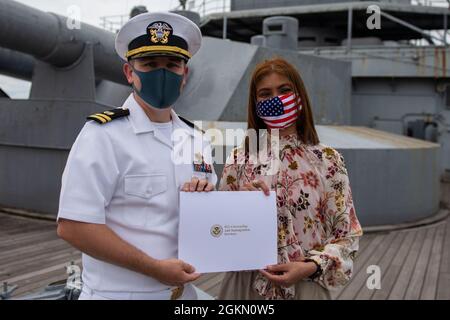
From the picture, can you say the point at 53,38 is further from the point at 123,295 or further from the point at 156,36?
the point at 123,295

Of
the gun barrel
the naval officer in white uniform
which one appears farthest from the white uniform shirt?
the gun barrel

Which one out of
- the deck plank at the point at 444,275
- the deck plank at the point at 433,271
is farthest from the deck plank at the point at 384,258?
the deck plank at the point at 444,275

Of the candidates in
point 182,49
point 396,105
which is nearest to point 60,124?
point 182,49

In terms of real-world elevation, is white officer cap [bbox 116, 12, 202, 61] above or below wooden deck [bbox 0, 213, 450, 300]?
above

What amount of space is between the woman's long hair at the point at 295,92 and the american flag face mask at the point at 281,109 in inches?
1.0

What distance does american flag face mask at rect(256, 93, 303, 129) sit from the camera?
1412mm

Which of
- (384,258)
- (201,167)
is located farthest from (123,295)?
(384,258)

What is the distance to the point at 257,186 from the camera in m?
1.34

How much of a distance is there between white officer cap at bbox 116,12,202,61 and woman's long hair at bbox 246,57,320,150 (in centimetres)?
25

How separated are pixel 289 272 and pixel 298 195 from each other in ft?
0.80

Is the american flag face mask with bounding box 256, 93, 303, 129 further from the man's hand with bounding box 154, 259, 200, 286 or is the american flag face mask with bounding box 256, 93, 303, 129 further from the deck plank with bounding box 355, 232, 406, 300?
the deck plank with bounding box 355, 232, 406, 300

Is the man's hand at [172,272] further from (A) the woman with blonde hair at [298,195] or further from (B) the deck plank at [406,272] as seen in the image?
(B) the deck plank at [406,272]
